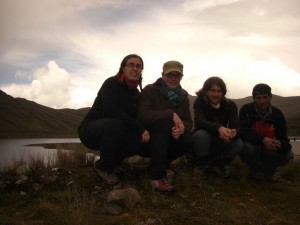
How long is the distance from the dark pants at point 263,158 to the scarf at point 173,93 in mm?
1279

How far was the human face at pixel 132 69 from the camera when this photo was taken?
13.9ft

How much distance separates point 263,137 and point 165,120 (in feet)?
5.39

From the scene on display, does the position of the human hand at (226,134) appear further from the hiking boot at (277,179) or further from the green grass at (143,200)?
the hiking boot at (277,179)

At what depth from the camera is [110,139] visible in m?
3.89

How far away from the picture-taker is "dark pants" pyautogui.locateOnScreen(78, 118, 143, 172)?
12.8 ft

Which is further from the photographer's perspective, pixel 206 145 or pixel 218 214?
pixel 206 145

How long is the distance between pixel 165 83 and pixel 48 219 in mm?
2345

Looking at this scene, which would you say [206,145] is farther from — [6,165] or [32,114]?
[32,114]

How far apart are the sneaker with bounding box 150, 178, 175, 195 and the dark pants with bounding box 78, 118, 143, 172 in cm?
54

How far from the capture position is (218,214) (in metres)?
3.25

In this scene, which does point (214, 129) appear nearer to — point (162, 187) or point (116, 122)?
point (162, 187)

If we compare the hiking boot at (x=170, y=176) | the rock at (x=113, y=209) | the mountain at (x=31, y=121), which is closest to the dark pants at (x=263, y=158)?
the hiking boot at (x=170, y=176)

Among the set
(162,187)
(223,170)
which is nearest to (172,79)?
(162,187)

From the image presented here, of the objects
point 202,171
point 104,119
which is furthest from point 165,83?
point 202,171
